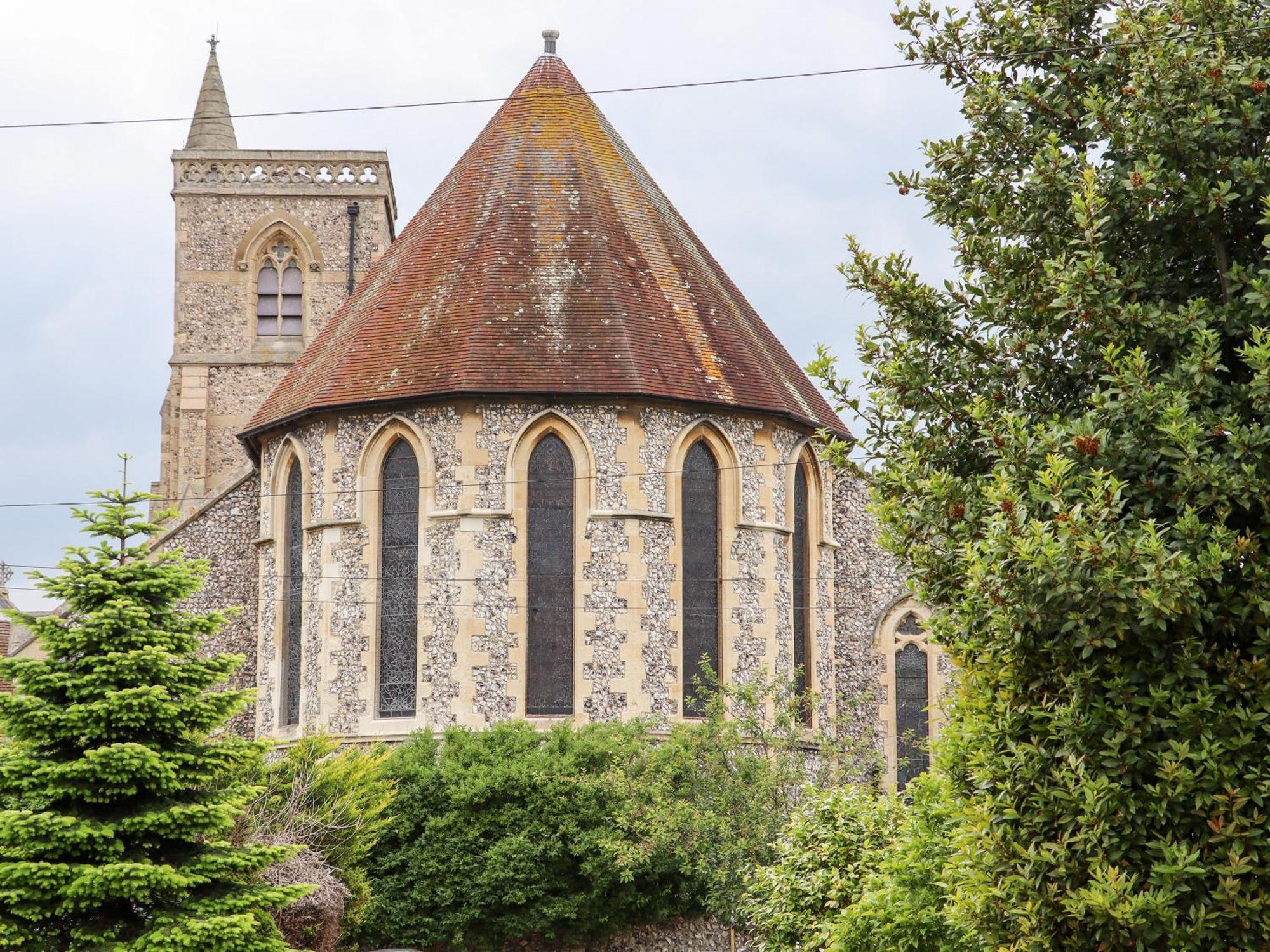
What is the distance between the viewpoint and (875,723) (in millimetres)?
29125

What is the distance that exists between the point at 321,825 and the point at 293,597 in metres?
7.91

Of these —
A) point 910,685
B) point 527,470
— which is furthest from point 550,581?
point 910,685

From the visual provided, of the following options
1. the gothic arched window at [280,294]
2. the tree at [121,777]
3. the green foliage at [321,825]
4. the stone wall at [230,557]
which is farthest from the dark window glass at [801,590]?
the gothic arched window at [280,294]

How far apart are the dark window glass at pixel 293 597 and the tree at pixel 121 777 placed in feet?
39.4

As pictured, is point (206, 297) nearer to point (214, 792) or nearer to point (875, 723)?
point (875, 723)

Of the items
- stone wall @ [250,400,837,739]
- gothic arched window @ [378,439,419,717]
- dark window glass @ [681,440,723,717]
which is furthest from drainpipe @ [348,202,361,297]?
dark window glass @ [681,440,723,717]

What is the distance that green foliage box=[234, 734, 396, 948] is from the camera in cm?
1853

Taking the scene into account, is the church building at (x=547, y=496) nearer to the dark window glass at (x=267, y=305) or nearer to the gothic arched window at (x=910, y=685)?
the gothic arched window at (x=910, y=685)

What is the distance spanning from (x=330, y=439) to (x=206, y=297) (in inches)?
613

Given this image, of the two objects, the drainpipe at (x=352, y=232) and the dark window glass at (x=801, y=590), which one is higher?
the drainpipe at (x=352, y=232)

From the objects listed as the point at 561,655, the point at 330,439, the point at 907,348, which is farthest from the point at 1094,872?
the point at 330,439

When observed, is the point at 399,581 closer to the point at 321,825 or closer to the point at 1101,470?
the point at 321,825

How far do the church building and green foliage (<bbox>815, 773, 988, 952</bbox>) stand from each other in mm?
12830

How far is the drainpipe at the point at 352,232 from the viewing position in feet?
135
